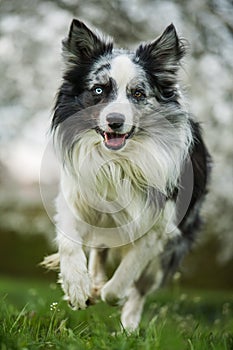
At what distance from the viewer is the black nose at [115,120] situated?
465cm

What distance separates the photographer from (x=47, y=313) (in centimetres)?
487

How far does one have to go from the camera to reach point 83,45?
5242mm

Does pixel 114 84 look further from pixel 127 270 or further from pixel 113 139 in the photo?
pixel 127 270

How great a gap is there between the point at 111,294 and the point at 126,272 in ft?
0.75

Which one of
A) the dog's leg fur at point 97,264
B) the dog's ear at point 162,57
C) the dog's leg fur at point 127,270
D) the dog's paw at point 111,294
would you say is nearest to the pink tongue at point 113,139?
the dog's ear at point 162,57

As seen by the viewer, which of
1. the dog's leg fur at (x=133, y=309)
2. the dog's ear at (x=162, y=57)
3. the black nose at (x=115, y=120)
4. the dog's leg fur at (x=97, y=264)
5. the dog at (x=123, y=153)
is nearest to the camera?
the black nose at (x=115, y=120)

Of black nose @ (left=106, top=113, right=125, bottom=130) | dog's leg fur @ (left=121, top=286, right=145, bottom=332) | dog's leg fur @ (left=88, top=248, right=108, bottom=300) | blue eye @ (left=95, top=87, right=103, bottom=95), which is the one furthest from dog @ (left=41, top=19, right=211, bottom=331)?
dog's leg fur @ (left=121, top=286, right=145, bottom=332)

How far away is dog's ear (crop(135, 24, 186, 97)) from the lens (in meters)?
5.18

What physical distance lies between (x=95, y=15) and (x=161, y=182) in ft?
22.1

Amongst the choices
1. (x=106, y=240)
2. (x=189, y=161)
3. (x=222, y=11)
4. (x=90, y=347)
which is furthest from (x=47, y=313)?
(x=222, y=11)

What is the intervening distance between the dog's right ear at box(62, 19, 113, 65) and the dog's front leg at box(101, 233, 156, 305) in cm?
161

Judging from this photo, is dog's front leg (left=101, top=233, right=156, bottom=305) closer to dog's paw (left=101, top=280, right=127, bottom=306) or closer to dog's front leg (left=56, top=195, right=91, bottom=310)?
dog's paw (left=101, top=280, right=127, bottom=306)

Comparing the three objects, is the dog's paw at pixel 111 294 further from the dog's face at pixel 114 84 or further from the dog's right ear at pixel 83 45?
the dog's right ear at pixel 83 45

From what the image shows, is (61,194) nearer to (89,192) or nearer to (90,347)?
(89,192)
